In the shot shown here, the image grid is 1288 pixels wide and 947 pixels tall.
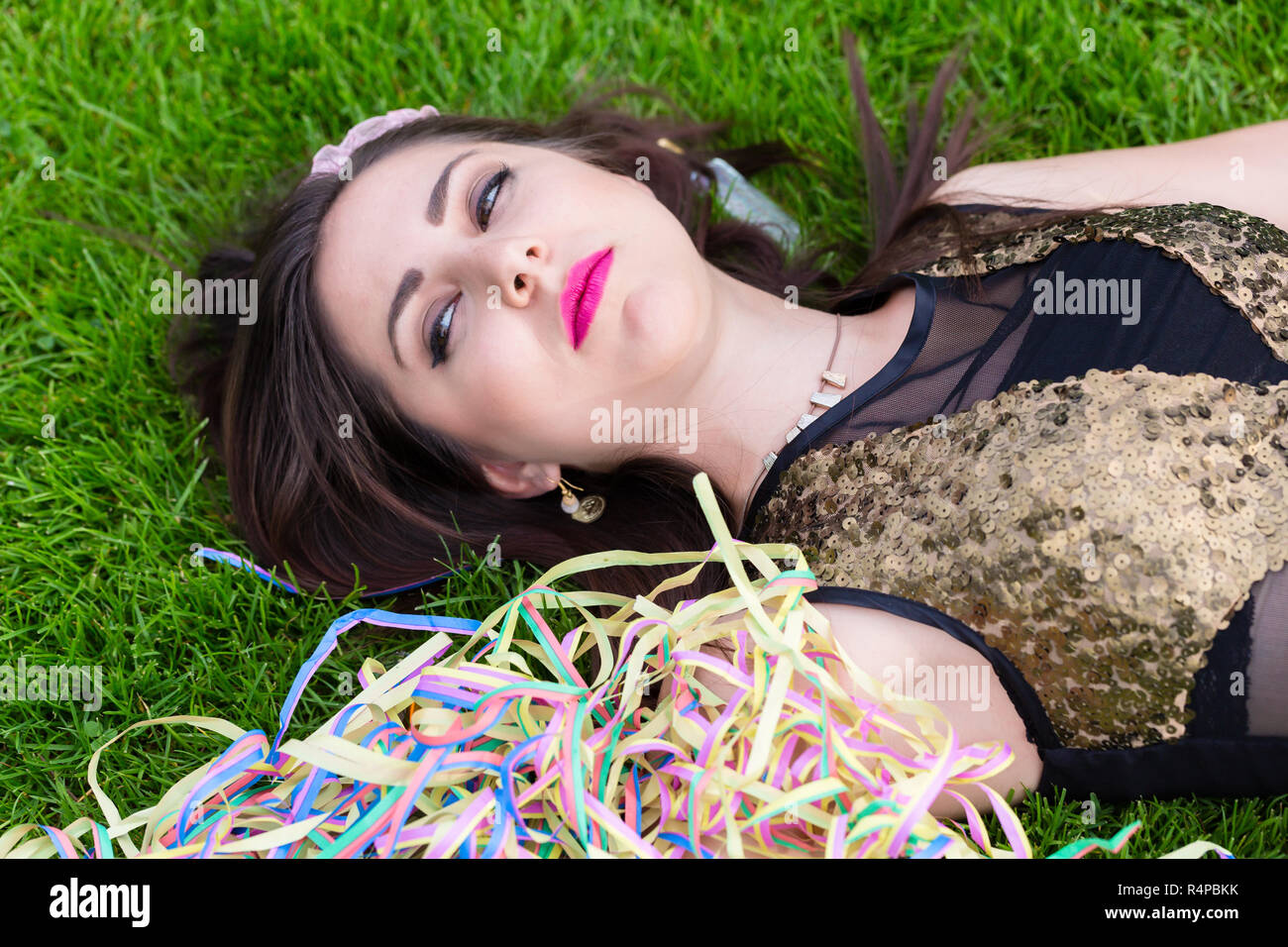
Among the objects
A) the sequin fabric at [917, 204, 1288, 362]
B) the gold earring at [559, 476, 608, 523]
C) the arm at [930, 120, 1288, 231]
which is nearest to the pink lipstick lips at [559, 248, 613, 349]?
the gold earring at [559, 476, 608, 523]

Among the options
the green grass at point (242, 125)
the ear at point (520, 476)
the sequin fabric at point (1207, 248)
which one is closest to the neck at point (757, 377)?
the sequin fabric at point (1207, 248)

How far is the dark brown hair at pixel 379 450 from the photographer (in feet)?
8.61

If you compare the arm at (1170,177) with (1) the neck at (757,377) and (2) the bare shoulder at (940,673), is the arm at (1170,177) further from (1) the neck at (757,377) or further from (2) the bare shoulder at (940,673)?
(2) the bare shoulder at (940,673)

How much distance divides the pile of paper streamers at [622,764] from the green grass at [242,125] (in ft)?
1.84

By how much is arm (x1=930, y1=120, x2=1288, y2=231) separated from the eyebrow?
1447mm

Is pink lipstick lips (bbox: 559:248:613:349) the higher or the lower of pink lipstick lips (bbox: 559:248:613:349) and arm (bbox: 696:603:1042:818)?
the higher

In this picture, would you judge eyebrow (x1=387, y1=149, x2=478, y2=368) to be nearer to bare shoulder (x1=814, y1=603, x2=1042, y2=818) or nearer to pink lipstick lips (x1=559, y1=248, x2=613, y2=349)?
pink lipstick lips (x1=559, y1=248, x2=613, y2=349)

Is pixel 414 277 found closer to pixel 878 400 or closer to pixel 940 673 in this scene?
pixel 878 400

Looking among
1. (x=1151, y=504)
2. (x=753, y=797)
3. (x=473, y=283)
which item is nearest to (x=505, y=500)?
(x=473, y=283)

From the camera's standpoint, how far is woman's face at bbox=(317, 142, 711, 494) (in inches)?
90.7

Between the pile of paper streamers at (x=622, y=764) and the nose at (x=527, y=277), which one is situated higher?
the nose at (x=527, y=277)

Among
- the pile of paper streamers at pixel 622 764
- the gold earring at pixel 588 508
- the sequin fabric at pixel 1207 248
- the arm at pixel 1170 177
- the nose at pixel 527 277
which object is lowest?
the pile of paper streamers at pixel 622 764

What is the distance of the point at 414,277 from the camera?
239 centimetres
